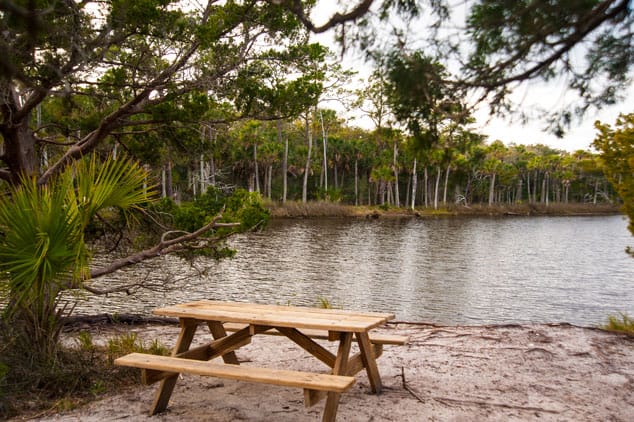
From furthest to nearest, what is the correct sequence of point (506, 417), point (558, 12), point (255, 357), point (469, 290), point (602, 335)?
point (469, 290) < point (602, 335) < point (255, 357) < point (506, 417) < point (558, 12)

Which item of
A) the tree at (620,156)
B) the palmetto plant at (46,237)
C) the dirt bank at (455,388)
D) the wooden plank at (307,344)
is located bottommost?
the dirt bank at (455,388)

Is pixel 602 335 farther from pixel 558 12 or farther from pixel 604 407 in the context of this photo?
pixel 558 12

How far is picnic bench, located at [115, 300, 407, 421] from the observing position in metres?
3.37

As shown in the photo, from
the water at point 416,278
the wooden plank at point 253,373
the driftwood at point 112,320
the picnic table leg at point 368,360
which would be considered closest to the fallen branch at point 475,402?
the picnic table leg at point 368,360

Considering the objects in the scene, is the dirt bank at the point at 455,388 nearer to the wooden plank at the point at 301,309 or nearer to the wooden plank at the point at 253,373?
the wooden plank at the point at 253,373

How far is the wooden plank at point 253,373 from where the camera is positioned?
324 cm

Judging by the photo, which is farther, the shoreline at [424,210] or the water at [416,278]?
the shoreline at [424,210]

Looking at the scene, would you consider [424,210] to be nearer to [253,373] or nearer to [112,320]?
[112,320]

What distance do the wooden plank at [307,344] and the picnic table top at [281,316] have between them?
12 cm

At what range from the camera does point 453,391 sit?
4.45m

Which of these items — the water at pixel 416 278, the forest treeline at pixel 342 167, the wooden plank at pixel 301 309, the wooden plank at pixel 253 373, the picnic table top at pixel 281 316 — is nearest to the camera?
the wooden plank at pixel 253 373

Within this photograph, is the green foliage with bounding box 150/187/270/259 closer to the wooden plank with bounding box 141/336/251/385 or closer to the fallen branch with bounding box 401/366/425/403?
the wooden plank with bounding box 141/336/251/385

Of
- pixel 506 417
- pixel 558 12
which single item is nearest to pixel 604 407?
pixel 506 417

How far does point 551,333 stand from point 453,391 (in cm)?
228
